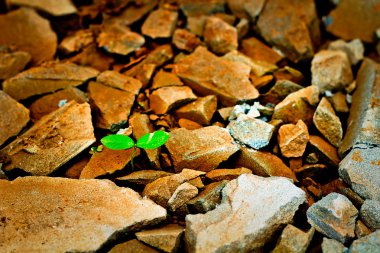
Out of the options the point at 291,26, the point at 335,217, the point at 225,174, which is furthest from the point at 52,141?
the point at 291,26

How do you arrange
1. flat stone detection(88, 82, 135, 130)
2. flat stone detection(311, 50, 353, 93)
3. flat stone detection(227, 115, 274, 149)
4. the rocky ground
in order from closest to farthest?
the rocky ground → flat stone detection(227, 115, 274, 149) → flat stone detection(88, 82, 135, 130) → flat stone detection(311, 50, 353, 93)

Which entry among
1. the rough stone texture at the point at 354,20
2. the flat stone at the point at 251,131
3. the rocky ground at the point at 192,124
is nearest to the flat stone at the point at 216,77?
the rocky ground at the point at 192,124

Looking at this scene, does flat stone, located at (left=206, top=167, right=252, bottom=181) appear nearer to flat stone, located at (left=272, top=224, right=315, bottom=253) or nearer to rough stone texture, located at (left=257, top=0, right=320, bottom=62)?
flat stone, located at (left=272, top=224, right=315, bottom=253)

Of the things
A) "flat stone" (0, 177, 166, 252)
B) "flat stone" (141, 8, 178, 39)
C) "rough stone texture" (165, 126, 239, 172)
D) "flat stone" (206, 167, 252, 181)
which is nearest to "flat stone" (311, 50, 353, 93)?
"rough stone texture" (165, 126, 239, 172)

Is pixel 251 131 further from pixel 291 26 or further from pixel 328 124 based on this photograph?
A: pixel 291 26

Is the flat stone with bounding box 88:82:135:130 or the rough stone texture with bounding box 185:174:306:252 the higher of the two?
the flat stone with bounding box 88:82:135:130

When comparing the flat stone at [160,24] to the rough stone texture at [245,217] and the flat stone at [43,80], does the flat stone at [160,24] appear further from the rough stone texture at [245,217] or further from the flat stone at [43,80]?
the rough stone texture at [245,217]

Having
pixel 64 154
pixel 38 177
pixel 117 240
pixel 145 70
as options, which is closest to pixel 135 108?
pixel 145 70
